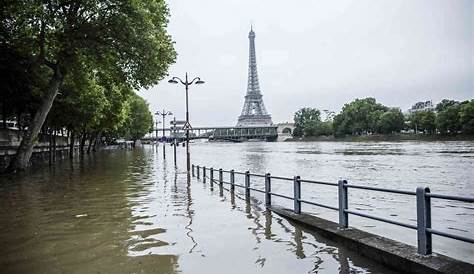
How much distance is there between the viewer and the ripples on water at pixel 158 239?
735cm

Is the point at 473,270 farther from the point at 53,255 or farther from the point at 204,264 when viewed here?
the point at 53,255

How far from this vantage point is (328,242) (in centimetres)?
883

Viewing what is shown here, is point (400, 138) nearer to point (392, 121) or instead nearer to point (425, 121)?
point (392, 121)

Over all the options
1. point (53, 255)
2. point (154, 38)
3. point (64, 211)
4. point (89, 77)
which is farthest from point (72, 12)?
point (53, 255)

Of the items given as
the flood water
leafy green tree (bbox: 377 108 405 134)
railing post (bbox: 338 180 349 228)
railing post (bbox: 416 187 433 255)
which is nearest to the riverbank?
leafy green tree (bbox: 377 108 405 134)

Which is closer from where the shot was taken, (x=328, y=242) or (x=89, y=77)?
(x=328, y=242)

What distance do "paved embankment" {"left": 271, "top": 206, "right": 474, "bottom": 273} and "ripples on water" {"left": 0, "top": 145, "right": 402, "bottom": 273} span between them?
7.1 inches

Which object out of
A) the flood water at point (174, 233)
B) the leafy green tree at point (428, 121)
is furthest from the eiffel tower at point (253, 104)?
the flood water at point (174, 233)

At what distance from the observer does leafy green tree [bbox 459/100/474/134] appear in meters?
89.2

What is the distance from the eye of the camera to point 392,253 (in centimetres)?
689

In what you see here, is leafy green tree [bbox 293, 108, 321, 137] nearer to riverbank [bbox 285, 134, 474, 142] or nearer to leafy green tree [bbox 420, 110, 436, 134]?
riverbank [bbox 285, 134, 474, 142]

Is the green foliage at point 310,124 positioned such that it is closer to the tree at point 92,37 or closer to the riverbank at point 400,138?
the riverbank at point 400,138

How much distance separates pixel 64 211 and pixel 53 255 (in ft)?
18.4

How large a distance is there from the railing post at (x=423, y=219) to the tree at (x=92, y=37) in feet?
68.4
